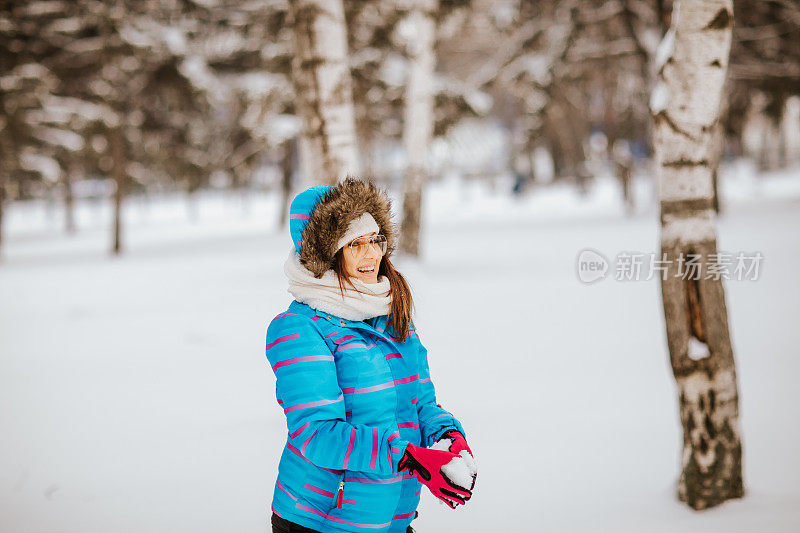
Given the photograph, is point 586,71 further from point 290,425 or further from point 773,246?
point 290,425

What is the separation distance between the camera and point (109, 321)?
27.1ft

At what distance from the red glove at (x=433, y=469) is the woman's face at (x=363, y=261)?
1.61ft

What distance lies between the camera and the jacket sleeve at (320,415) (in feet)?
5.34

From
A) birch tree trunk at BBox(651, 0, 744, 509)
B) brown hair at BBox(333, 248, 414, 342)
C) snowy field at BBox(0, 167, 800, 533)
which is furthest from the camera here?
snowy field at BBox(0, 167, 800, 533)

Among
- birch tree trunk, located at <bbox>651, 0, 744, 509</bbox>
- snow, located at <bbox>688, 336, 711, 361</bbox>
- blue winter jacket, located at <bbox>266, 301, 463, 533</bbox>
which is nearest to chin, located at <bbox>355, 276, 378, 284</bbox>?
blue winter jacket, located at <bbox>266, 301, 463, 533</bbox>

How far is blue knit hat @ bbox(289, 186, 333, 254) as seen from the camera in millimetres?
1831

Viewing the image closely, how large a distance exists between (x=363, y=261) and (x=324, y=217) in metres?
0.17

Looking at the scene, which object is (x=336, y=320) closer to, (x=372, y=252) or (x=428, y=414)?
(x=372, y=252)

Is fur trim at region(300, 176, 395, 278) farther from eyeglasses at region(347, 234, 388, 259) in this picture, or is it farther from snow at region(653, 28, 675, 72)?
snow at region(653, 28, 675, 72)

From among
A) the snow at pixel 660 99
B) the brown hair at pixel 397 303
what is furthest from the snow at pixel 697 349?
the brown hair at pixel 397 303

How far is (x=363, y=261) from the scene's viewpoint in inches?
72.9

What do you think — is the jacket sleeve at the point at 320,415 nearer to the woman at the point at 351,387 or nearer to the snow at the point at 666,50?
the woman at the point at 351,387

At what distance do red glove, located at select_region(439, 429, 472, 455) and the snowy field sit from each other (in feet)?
5.32

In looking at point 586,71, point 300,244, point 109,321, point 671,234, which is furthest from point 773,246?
point 300,244
